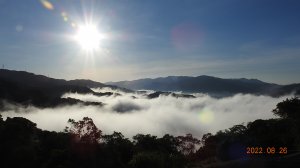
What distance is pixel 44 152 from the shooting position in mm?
50500

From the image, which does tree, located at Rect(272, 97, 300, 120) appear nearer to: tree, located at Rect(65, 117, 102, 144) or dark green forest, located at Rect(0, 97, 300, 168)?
dark green forest, located at Rect(0, 97, 300, 168)

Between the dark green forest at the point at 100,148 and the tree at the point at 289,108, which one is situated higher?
the tree at the point at 289,108

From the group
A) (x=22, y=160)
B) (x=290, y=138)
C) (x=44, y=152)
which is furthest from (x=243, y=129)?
(x=22, y=160)

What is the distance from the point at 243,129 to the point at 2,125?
1666 inches

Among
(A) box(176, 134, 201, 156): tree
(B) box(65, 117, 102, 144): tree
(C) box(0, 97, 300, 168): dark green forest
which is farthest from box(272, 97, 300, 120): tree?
(B) box(65, 117, 102, 144): tree

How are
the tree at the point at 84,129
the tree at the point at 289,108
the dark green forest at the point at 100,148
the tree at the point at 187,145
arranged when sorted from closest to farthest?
the dark green forest at the point at 100,148, the tree at the point at 84,129, the tree at the point at 289,108, the tree at the point at 187,145

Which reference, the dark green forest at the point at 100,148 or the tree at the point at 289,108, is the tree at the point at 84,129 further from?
the tree at the point at 289,108

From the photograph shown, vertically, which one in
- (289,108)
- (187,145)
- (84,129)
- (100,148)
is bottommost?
(187,145)

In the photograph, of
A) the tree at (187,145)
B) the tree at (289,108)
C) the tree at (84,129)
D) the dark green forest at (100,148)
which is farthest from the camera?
the tree at (187,145)

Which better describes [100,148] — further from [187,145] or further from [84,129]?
[187,145]

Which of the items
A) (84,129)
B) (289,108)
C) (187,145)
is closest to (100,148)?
(84,129)

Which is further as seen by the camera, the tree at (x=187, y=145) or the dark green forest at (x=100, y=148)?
the tree at (x=187, y=145)

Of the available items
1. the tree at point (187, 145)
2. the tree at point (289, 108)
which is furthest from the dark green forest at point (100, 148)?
the tree at point (187, 145)

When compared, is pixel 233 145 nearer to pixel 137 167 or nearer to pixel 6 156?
pixel 137 167
